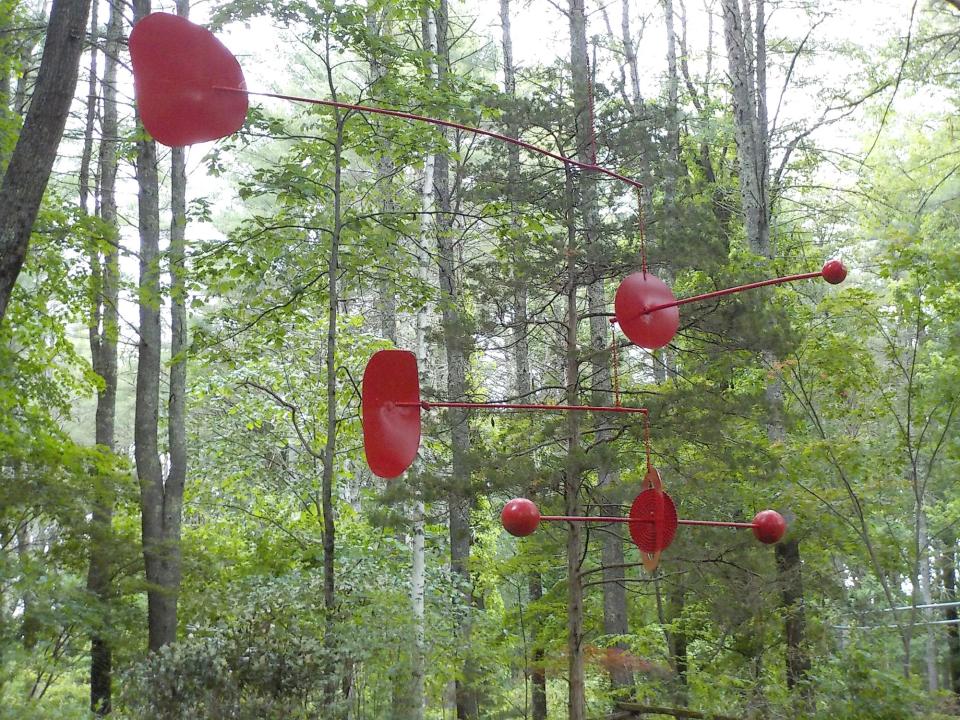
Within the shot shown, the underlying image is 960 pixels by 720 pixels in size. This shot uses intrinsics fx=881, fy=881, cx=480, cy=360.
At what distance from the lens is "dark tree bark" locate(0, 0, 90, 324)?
4.89 metres

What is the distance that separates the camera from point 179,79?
2.09 metres

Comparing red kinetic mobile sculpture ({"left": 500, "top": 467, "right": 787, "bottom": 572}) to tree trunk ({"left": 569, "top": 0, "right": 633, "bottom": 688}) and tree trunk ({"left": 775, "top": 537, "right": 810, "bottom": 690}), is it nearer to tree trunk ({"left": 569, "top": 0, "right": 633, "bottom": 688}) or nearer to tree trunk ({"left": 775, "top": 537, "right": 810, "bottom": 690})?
tree trunk ({"left": 569, "top": 0, "right": 633, "bottom": 688})

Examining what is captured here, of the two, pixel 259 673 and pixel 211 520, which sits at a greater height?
pixel 211 520

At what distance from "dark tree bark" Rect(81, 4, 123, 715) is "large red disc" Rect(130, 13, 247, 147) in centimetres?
452

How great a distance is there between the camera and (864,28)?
11703 millimetres

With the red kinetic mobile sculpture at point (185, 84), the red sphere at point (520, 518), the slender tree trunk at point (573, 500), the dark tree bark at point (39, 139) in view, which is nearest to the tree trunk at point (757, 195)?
the slender tree trunk at point (573, 500)

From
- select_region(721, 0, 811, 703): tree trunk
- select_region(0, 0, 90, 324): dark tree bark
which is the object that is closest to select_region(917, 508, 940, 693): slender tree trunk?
select_region(721, 0, 811, 703): tree trunk

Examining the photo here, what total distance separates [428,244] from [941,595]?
16055mm

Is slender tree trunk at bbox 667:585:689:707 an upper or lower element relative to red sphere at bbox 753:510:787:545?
lower

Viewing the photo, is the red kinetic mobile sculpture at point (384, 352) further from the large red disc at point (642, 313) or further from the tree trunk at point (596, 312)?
the tree trunk at point (596, 312)

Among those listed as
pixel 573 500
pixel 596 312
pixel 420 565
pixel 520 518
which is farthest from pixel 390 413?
pixel 420 565

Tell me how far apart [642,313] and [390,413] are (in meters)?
0.85

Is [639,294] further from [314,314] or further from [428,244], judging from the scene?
[314,314]

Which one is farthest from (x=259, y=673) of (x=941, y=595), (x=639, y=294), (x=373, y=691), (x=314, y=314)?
(x=941, y=595)
